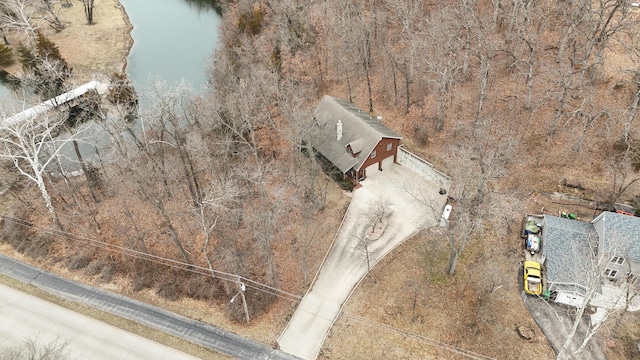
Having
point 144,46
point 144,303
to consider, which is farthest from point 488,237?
point 144,46

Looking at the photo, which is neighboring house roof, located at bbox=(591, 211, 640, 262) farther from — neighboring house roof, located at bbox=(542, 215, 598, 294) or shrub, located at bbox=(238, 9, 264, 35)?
shrub, located at bbox=(238, 9, 264, 35)

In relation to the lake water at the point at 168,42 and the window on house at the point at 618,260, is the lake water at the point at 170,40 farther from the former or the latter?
the window on house at the point at 618,260

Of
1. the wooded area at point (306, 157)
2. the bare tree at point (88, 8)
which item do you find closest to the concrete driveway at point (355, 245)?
the wooded area at point (306, 157)

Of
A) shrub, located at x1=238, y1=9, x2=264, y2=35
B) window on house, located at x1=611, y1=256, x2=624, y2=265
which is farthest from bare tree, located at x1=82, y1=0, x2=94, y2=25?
window on house, located at x1=611, y1=256, x2=624, y2=265

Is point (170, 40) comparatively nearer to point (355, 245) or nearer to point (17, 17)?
point (17, 17)

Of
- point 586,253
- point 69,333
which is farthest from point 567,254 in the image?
point 69,333

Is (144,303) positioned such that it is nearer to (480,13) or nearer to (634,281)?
(634,281)
